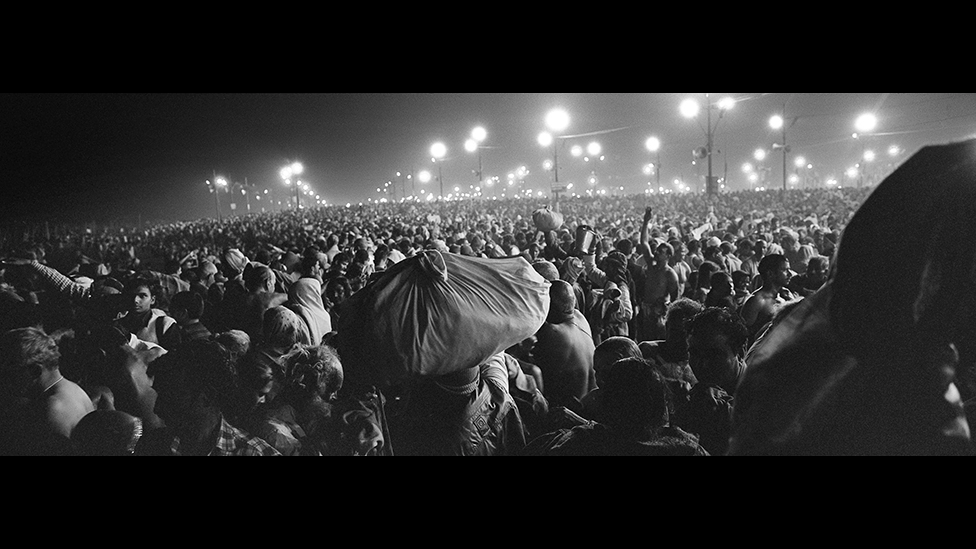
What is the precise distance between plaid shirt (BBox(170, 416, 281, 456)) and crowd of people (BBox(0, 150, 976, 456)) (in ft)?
0.04

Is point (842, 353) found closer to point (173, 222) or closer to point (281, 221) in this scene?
point (281, 221)

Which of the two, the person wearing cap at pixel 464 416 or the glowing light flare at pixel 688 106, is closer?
the person wearing cap at pixel 464 416

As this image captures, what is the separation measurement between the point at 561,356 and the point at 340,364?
5.58ft

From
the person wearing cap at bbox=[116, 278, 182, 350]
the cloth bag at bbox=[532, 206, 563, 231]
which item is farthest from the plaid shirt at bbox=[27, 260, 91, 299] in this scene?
the cloth bag at bbox=[532, 206, 563, 231]

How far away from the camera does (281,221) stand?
10.6 meters

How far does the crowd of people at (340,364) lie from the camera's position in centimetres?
400

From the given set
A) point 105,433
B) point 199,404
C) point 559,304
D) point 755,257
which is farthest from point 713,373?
point 105,433

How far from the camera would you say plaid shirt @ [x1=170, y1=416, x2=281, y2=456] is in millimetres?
4062

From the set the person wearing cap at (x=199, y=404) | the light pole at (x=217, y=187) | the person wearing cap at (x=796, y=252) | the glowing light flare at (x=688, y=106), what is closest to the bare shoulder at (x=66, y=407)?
the person wearing cap at (x=199, y=404)

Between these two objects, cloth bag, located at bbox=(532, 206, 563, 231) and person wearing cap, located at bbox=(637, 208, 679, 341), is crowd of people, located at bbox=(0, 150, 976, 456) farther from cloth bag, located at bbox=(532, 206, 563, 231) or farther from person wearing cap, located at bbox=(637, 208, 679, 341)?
cloth bag, located at bbox=(532, 206, 563, 231)

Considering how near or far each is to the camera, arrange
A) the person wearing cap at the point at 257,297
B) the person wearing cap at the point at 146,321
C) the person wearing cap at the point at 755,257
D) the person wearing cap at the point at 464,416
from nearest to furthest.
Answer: the person wearing cap at the point at 464,416 < the person wearing cap at the point at 146,321 < the person wearing cap at the point at 257,297 < the person wearing cap at the point at 755,257

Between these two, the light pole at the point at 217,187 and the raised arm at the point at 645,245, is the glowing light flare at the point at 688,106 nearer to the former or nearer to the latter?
the raised arm at the point at 645,245

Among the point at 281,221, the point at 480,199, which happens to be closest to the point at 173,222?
the point at 281,221

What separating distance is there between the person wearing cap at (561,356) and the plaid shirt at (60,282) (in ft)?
14.2
